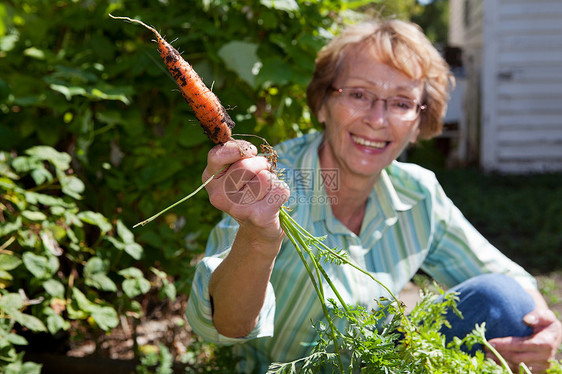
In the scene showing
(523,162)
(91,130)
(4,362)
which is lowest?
(523,162)

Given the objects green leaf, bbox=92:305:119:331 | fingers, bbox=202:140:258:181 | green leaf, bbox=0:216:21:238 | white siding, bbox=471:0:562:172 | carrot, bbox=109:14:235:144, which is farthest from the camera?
white siding, bbox=471:0:562:172

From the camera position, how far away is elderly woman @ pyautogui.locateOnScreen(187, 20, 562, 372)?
167 cm

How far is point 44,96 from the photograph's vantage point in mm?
2045

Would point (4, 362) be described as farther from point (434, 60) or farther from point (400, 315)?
point (434, 60)

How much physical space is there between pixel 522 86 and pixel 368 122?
23.6ft

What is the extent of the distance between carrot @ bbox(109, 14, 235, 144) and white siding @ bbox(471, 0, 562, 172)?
7.72 metres

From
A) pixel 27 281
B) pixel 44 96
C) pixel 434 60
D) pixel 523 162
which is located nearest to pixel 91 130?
pixel 44 96

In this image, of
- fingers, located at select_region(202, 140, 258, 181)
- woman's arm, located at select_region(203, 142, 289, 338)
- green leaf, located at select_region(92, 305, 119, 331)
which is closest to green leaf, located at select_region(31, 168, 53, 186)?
green leaf, located at select_region(92, 305, 119, 331)

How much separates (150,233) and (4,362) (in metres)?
0.65

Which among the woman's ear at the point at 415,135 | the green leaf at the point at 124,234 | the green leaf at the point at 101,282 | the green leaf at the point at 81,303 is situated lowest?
the green leaf at the point at 81,303

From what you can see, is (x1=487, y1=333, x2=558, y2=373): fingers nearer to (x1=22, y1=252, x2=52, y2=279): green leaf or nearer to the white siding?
(x1=22, y1=252, x2=52, y2=279): green leaf

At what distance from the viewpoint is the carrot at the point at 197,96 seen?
1.31m

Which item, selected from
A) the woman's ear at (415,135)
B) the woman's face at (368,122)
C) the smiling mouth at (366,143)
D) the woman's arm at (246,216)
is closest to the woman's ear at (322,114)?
the woman's face at (368,122)

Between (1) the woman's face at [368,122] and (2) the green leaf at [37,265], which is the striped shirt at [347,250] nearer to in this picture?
(1) the woman's face at [368,122]
